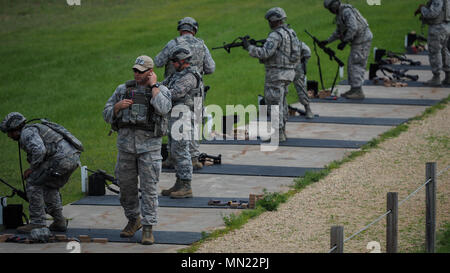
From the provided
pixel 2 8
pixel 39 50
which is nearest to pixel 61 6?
pixel 2 8

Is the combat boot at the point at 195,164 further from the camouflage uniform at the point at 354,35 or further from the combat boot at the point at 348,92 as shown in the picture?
the combat boot at the point at 348,92

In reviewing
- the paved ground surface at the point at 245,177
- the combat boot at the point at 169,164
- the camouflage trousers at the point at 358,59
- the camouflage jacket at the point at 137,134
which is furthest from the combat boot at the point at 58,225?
the camouflage trousers at the point at 358,59

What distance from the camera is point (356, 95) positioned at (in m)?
21.1

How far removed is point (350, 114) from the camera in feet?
64.3

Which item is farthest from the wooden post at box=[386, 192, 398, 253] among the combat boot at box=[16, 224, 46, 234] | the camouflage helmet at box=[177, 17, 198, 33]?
the camouflage helmet at box=[177, 17, 198, 33]

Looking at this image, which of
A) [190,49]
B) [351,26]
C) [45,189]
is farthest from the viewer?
[351,26]

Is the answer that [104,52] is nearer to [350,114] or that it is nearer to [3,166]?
[350,114]

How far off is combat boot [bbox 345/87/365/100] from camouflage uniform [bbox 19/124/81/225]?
430 inches

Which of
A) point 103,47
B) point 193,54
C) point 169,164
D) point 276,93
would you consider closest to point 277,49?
point 276,93

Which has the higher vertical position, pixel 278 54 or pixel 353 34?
pixel 353 34

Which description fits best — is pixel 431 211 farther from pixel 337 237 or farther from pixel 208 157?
pixel 208 157

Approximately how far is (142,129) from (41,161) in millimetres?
1342

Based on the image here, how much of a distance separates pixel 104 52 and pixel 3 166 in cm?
1421

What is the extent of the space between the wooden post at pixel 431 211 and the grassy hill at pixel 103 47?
548 centimetres
